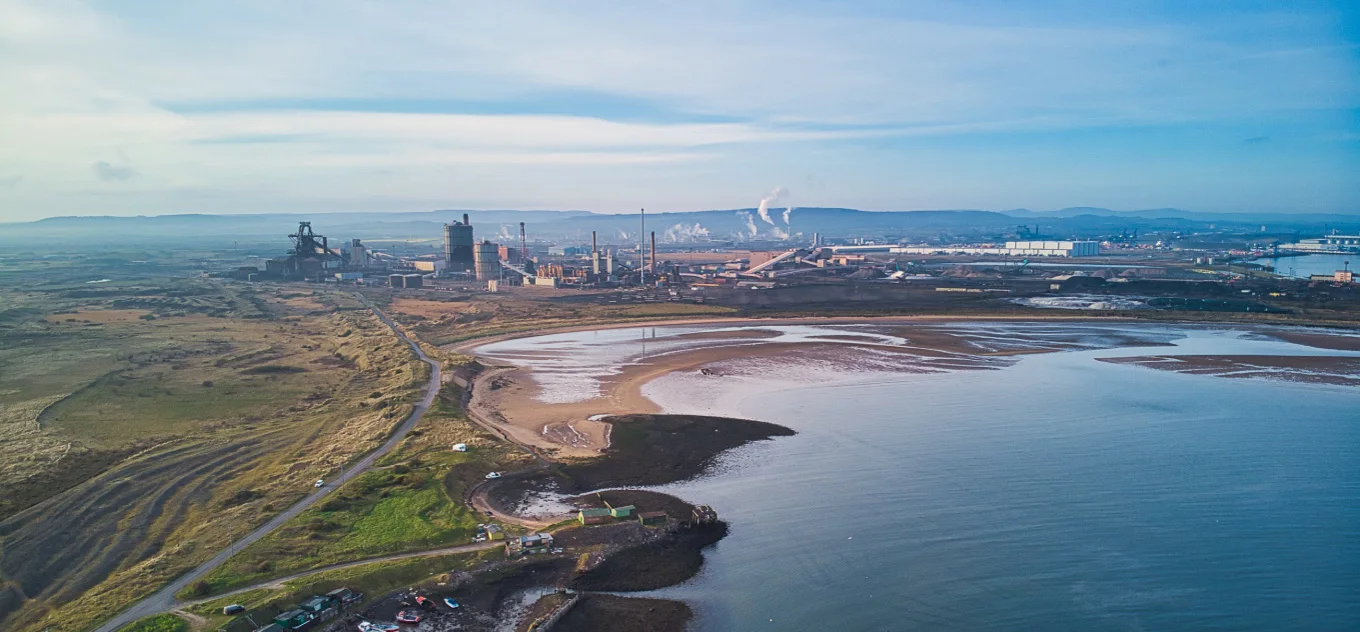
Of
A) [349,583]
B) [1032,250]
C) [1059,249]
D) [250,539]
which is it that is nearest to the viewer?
[349,583]

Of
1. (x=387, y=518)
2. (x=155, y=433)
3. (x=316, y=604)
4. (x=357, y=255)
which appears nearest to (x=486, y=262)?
(x=357, y=255)

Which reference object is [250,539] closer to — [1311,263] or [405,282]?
[405,282]

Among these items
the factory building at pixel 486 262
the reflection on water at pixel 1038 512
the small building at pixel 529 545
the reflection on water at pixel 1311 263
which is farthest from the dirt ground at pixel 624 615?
the reflection on water at pixel 1311 263

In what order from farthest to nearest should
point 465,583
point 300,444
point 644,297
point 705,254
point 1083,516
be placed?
point 705,254 → point 644,297 → point 300,444 → point 1083,516 → point 465,583

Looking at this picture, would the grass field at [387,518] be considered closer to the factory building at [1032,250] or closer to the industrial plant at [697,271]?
the industrial plant at [697,271]

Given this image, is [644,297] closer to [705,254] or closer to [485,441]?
[485,441]

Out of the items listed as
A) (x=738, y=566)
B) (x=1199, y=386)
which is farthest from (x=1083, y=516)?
(x=1199, y=386)

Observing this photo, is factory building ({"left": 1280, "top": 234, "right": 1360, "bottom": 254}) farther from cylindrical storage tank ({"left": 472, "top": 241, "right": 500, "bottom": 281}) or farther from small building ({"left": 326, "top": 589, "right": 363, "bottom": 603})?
small building ({"left": 326, "top": 589, "right": 363, "bottom": 603})
